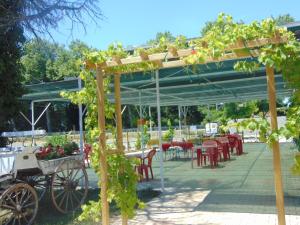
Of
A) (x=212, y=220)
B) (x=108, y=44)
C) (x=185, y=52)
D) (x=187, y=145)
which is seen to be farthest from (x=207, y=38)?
(x=187, y=145)

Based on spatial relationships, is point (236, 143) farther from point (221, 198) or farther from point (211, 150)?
point (221, 198)

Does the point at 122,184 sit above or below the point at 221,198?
above

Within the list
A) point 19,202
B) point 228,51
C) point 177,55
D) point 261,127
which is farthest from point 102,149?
point 19,202

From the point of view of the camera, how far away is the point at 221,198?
8.02 metres

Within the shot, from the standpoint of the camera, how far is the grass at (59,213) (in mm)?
6809

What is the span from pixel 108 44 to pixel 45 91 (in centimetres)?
677

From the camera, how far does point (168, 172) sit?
12.3m

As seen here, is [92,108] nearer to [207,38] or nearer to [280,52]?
[207,38]

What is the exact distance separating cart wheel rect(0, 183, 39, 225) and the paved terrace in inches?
53.1

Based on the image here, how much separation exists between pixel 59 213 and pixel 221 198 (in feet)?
9.89

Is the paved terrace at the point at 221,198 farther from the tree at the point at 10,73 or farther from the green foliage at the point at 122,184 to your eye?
the tree at the point at 10,73

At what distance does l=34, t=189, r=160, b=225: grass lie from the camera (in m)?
6.81

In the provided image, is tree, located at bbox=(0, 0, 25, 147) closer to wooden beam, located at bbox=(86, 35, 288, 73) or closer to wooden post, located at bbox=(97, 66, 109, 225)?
wooden post, located at bbox=(97, 66, 109, 225)

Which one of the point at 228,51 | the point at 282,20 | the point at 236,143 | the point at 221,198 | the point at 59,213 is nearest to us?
the point at 228,51
